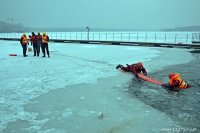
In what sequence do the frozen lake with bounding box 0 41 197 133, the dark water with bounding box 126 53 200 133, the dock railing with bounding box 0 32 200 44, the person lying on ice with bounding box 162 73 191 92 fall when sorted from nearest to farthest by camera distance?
the frozen lake with bounding box 0 41 197 133, the dark water with bounding box 126 53 200 133, the person lying on ice with bounding box 162 73 191 92, the dock railing with bounding box 0 32 200 44

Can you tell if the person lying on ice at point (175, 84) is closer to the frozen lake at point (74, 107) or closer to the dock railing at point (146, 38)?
the frozen lake at point (74, 107)

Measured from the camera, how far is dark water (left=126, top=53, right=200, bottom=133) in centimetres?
549

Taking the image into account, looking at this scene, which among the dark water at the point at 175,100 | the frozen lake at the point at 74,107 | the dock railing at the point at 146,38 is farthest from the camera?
the dock railing at the point at 146,38

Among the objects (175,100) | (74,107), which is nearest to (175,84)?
(175,100)

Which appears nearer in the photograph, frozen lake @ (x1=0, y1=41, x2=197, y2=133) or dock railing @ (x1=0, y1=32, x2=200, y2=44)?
frozen lake @ (x1=0, y1=41, x2=197, y2=133)

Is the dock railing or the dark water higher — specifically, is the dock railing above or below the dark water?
above

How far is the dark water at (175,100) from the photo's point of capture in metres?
5.49

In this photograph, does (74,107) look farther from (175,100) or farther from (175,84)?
(175,84)

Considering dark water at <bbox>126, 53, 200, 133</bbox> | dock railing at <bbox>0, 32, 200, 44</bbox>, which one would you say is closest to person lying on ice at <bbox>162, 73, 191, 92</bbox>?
dark water at <bbox>126, 53, 200, 133</bbox>

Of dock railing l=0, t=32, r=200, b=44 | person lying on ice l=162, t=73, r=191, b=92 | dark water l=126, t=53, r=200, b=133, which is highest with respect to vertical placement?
dock railing l=0, t=32, r=200, b=44

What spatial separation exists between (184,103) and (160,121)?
5.88 ft

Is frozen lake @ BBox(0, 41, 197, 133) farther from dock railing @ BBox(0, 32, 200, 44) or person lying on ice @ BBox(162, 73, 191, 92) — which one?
dock railing @ BBox(0, 32, 200, 44)

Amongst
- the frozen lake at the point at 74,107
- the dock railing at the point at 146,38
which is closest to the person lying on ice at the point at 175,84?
the frozen lake at the point at 74,107

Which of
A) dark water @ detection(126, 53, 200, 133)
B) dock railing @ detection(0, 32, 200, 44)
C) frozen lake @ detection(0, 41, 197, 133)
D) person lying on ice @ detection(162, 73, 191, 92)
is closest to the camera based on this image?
frozen lake @ detection(0, 41, 197, 133)
